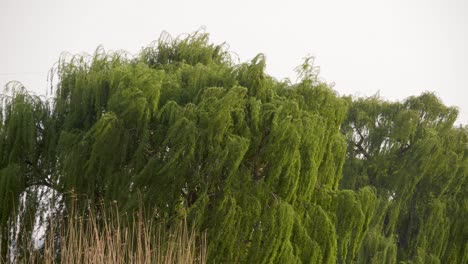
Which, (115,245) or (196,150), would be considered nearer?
(115,245)

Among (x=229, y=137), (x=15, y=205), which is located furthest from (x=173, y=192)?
(x=15, y=205)

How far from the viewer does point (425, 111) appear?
15883 mm

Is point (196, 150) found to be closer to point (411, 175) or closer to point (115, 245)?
point (115, 245)

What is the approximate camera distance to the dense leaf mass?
367 inches

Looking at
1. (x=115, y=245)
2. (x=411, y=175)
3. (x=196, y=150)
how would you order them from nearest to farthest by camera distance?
(x=115, y=245) → (x=196, y=150) → (x=411, y=175)

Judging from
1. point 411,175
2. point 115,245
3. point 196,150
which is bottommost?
point 115,245

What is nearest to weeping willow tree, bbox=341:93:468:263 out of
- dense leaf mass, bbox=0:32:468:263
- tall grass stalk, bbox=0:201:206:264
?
dense leaf mass, bbox=0:32:468:263

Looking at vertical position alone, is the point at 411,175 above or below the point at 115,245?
above

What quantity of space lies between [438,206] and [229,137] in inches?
272

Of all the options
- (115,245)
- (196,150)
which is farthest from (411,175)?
(115,245)

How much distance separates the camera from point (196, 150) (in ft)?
30.7

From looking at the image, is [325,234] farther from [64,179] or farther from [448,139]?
[448,139]

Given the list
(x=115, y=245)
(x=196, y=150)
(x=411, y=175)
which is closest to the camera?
(x=115, y=245)

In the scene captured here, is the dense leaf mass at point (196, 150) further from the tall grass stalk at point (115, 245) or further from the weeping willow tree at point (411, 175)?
the weeping willow tree at point (411, 175)
